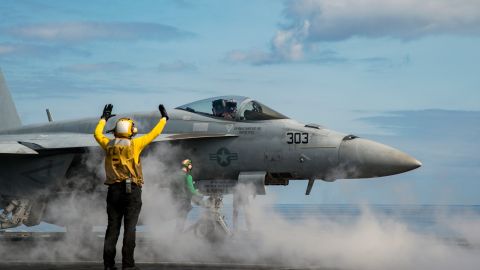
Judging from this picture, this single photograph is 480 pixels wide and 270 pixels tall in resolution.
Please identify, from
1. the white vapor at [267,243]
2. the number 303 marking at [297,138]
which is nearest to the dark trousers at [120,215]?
the white vapor at [267,243]

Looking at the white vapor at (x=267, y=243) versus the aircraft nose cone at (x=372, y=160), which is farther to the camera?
the aircraft nose cone at (x=372, y=160)

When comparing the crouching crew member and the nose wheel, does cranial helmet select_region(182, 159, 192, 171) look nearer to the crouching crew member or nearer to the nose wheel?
the nose wheel

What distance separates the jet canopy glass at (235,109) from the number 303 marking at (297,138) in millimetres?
714

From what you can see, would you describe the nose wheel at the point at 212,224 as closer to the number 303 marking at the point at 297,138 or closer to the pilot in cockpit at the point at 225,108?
the pilot in cockpit at the point at 225,108

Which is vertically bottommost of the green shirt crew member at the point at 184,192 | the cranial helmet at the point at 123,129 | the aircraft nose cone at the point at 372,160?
the green shirt crew member at the point at 184,192

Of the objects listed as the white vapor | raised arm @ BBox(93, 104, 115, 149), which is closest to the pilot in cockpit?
the white vapor

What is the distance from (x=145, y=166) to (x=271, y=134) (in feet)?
8.96

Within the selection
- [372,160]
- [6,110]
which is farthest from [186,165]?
[6,110]

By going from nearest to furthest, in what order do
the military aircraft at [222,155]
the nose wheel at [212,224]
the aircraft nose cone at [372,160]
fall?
1. the aircraft nose cone at [372,160]
2. the military aircraft at [222,155]
3. the nose wheel at [212,224]

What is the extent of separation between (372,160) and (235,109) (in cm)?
322

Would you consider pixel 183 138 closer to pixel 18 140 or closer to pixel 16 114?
pixel 18 140

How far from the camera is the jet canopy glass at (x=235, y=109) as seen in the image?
46.9ft

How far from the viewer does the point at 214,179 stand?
14.4m

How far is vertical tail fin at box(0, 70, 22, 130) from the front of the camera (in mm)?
21281
